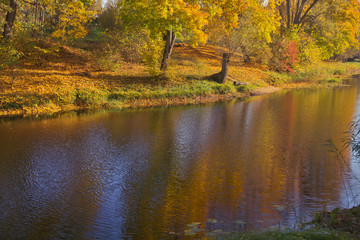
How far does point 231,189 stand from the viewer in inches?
362

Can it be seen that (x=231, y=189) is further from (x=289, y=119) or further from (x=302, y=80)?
(x=302, y=80)

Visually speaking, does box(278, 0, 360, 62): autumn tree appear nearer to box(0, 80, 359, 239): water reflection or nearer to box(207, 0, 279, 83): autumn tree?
box(207, 0, 279, 83): autumn tree

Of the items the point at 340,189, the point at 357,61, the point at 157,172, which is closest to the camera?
the point at 340,189

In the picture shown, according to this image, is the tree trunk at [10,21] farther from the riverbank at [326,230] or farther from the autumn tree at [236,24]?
the riverbank at [326,230]

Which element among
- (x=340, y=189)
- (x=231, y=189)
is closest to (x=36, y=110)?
(x=231, y=189)

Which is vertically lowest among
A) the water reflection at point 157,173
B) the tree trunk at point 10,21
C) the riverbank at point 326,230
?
the water reflection at point 157,173

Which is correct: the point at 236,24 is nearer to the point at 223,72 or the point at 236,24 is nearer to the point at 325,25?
the point at 223,72

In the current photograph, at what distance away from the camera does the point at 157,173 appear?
10.4 m

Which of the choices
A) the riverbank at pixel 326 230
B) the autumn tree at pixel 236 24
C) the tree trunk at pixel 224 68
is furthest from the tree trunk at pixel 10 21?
the riverbank at pixel 326 230

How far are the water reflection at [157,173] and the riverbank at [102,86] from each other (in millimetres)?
1874

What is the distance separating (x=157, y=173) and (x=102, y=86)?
12.0 meters

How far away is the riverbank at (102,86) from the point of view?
1834 centimetres

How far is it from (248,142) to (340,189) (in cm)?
509

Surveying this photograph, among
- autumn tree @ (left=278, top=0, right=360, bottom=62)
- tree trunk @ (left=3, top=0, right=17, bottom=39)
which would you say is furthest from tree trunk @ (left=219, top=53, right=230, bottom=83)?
tree trunk @ (left=3, top=0, right=17, bottom=39)
